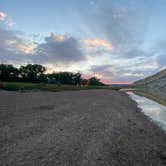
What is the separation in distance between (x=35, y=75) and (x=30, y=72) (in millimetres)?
3487

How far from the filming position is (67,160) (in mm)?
5133

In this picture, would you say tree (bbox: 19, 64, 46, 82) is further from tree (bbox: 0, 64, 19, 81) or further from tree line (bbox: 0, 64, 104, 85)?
tree (bbox: 0, 64, 19, 81)

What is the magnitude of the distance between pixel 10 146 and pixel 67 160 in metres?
2.41

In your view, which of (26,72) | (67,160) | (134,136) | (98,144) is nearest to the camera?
(67,160)

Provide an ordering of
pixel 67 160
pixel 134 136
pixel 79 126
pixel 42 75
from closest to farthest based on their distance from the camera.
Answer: pixel 67 160 < pixel 134 136 < pixel 79 126 < pixel 42 75

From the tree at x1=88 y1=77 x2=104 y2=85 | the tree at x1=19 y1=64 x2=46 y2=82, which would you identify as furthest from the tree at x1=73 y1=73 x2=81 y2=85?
the tree at x1=19 y1=64 x2=46 y2=82

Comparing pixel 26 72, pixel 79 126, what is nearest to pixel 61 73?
pixel 26 72

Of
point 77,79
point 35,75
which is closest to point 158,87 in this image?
point 77,79

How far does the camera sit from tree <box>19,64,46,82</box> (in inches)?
3646

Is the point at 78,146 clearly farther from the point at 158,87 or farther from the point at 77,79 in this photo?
the point at 77,79

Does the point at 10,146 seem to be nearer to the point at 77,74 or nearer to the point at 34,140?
the point at 34,140

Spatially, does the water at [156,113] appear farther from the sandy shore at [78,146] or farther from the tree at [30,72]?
the tree at [30,72]

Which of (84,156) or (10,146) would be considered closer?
(84,156)

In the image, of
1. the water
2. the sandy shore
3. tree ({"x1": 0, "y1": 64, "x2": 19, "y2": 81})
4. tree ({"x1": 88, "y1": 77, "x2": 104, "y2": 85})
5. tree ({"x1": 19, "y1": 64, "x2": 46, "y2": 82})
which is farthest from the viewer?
tree ({"x1": 88, "y1": 77, "x2": 104, "y2": 85})
